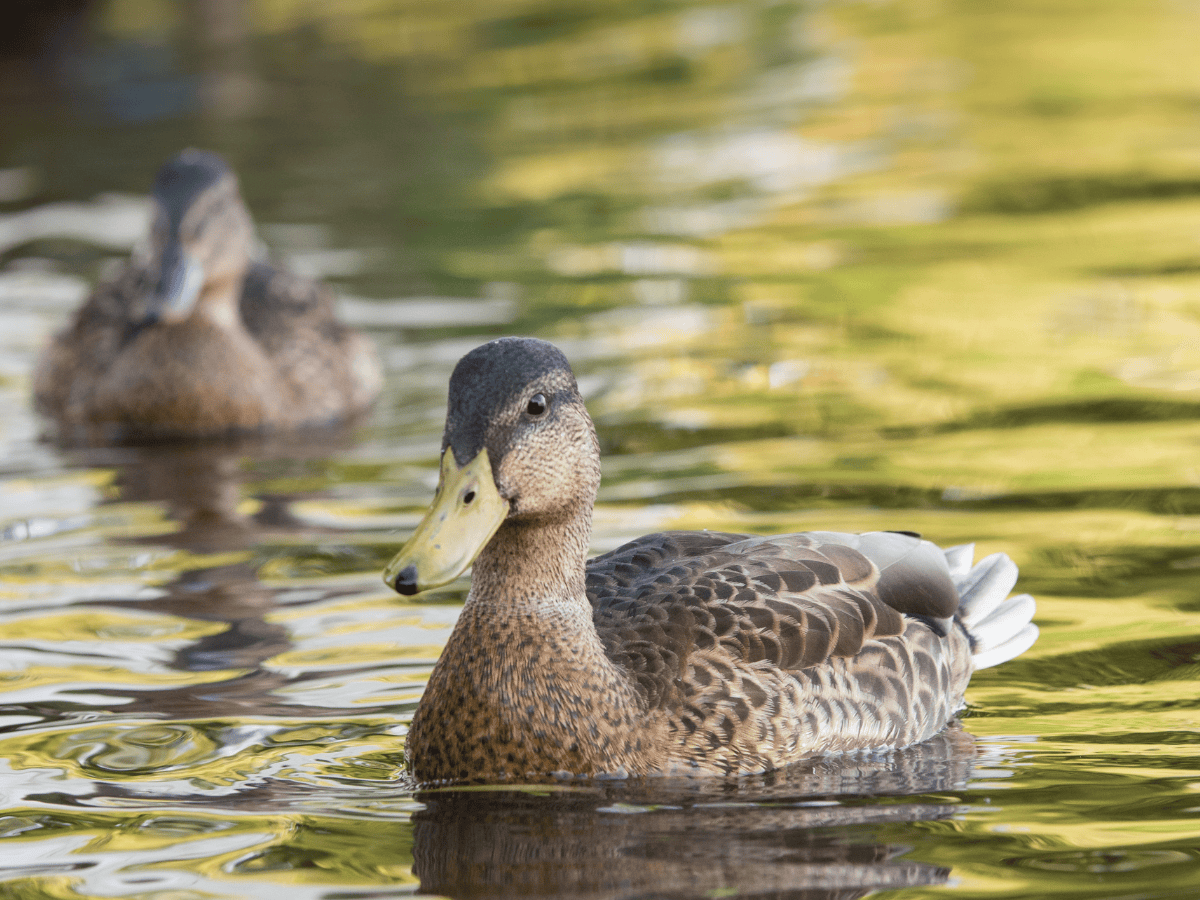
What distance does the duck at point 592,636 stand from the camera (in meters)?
5.59

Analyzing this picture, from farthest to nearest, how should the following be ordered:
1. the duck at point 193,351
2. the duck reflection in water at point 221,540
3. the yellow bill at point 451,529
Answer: the duck at point 193,351 → the duck reflection in water at point 221,540 → the yellow bill at point 451,529

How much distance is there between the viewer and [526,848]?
213 inches

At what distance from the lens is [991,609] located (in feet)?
23.2

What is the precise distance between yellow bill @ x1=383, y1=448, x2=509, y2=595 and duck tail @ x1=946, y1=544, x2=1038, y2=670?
2.16 m

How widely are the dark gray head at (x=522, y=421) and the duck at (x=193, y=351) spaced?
18.2ft

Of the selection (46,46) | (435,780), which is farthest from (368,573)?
(46,46)

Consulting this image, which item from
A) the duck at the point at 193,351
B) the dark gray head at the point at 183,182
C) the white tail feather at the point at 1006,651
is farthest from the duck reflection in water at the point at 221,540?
the white tail feather at the point at 1006,651

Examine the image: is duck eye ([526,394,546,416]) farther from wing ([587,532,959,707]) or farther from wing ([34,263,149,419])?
wing ([34,263,149,419])

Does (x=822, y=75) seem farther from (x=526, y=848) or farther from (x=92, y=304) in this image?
(x=526, y=848)

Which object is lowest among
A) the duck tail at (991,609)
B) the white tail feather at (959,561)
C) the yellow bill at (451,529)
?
the duck tail at (991,609)

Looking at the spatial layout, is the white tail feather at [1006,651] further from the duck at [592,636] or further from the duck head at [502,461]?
the duck head at [502,461]

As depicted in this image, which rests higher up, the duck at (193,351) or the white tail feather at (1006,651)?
the duck at (193,351)

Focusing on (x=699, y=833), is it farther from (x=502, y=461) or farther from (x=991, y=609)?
(x=991, y=609)

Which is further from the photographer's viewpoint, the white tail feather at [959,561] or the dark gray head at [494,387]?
the white tail feather at [959,561]
